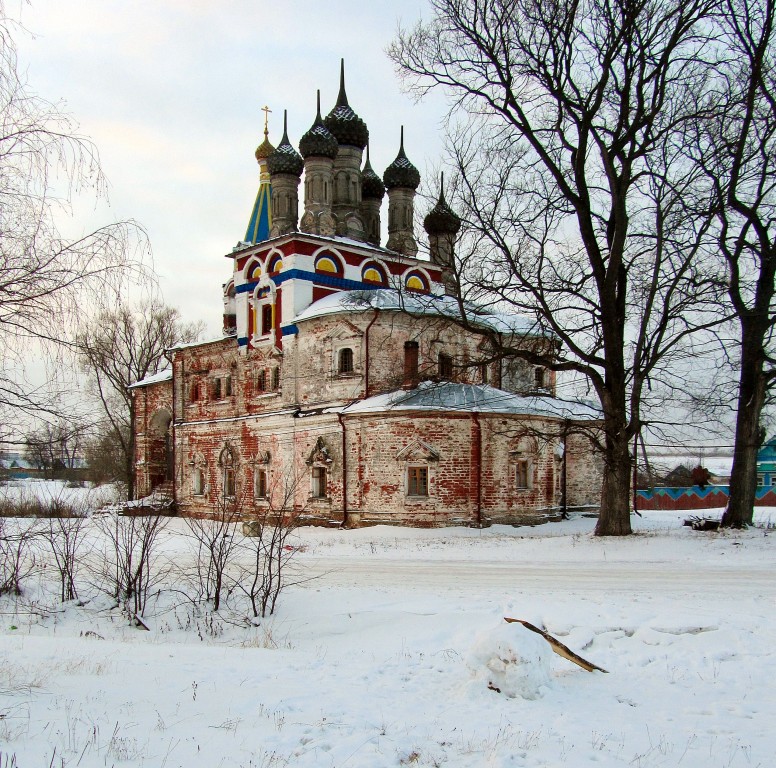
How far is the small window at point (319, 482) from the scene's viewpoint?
2527cm

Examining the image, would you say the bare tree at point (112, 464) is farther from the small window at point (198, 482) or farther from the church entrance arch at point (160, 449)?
the small window at point (198, 482)

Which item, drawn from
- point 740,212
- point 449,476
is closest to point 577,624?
point 740,212

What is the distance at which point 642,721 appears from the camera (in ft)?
18.7

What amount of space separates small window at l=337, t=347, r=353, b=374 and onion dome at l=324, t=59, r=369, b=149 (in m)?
10.5

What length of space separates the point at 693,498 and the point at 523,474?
20.4 metres

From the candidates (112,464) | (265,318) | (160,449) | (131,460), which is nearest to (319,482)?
(265,318)

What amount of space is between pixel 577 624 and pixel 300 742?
431 cm

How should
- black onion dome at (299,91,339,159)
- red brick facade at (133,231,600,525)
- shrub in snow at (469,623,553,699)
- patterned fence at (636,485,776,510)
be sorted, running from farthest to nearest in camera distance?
patterned fence at (636,485,776,510) → black onion dome at (299,91,339,159) → red brick facade at (133,231,600,525) → shrub in snow at (469,623,553,699)

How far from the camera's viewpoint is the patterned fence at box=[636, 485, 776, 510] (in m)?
39.5

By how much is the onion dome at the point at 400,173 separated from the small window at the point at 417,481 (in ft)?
47.9

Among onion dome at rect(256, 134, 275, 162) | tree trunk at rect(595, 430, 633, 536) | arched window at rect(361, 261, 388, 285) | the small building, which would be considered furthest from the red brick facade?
the small building

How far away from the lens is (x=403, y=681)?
6.55 metres

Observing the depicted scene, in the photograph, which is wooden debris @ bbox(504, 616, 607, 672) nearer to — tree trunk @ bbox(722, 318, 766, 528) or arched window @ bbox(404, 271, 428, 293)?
tree trunk @ bbox(722, 318, 766, 528)

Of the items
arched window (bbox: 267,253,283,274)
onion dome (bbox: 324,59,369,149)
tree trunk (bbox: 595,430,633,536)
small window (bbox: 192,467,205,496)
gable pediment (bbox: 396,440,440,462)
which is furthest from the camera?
small window (bbox: 192,467,205,496)
